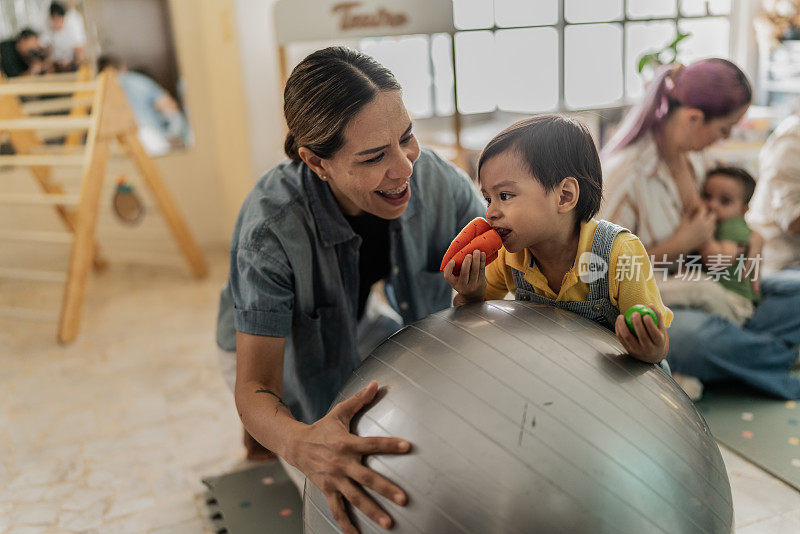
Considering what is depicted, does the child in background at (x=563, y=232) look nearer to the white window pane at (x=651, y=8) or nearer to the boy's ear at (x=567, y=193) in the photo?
the boy's ear at (x=567, y=193)

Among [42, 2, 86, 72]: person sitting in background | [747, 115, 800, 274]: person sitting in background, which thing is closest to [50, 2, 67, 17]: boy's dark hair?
[42, 2, 86, 72]: person sitting in background

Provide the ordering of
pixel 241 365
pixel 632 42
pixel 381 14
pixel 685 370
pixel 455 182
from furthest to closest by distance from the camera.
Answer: pixel 632 42, pixel 381 14, pixel 685 370, pixel 455 182, pixel 241 365

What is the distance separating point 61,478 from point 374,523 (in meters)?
1.34

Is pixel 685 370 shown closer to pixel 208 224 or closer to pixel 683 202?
pixel 683 202

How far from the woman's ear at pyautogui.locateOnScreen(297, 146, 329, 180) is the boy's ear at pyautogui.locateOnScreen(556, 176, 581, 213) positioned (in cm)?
47

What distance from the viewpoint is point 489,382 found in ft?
3.28

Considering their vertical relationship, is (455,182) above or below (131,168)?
above

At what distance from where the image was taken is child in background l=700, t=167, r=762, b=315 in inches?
83.9

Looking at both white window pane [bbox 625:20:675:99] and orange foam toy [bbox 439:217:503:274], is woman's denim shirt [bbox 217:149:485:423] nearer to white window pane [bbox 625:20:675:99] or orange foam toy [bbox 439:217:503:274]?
orange foam toy [bbox 439:217:503:274]

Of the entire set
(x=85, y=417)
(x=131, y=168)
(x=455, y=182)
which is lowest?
(x=85, y=417)

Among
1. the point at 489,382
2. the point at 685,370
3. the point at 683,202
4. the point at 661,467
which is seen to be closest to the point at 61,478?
the point at 489,382

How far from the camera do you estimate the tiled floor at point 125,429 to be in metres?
1.74

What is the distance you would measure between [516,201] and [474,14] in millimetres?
2870

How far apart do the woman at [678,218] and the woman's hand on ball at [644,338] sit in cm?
99
